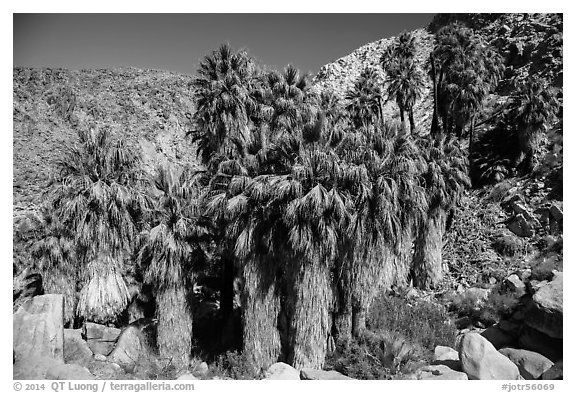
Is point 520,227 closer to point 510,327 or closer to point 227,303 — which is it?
point 510,327

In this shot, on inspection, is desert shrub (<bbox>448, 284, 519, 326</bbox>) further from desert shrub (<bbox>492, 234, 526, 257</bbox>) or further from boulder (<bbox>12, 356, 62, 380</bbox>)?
boulder (<bbox>12, 356, 62, 380</bbox>)

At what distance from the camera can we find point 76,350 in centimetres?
1520

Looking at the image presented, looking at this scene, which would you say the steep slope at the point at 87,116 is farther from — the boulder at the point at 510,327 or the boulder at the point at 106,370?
the boulder at the point at 510,327

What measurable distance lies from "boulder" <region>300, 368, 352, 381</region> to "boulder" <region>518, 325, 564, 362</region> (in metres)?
6.34

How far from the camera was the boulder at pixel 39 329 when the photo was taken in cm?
1245

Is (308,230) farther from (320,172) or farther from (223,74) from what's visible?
(223,74)

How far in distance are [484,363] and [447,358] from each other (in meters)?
2.43

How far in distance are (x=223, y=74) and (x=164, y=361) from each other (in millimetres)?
12905

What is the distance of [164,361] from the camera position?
15.4m

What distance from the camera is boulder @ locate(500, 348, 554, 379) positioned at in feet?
39.7

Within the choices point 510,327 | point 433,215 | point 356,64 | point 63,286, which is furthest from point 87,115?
point 356,64

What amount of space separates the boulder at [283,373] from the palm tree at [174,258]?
4.42 m

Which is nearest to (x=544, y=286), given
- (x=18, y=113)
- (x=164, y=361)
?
(x=164, y=361)

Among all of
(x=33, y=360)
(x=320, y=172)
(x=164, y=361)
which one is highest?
(x=320, y=172)
